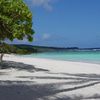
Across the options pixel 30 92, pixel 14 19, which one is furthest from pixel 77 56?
pixel 30 92

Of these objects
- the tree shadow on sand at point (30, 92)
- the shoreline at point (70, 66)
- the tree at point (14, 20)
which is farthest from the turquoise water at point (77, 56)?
the tree shadow on sand at point (30, 92)

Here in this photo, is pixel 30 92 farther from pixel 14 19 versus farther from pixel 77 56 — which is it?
pixel 77 56

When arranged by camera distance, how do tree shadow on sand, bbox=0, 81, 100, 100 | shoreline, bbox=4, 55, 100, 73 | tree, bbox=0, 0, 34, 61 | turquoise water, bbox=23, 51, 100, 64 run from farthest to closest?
turquoise water, bbox=23, 51, 100, 64 < shoreline, bbox=4, 55, 100, 73 < tree, bbox=0, 0, 34, 61 < tree shadow on sand, bbox=0, 81, 100, 100

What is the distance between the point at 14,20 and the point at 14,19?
0.06m

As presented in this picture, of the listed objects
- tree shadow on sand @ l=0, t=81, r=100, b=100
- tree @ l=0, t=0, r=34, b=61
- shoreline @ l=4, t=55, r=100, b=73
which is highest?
tree @ l=0, t=0, r=34, b=61

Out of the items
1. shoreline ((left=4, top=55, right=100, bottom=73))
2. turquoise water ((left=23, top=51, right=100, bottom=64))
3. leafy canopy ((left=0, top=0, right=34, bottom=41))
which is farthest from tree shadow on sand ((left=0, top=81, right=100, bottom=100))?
turquoise water ((left=23, top=51, right=100, bottom=64))

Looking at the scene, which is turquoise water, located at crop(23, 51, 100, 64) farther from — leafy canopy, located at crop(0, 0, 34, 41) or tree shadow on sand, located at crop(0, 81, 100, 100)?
tree shadow on sand, located at crop(0, 81, 100, 100)

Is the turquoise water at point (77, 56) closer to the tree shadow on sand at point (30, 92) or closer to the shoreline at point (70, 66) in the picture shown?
the shoreline at point (70, 66)

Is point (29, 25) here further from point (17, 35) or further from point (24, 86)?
point (24, 86)

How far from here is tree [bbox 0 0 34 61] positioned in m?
17.0

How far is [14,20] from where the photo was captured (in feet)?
57.1

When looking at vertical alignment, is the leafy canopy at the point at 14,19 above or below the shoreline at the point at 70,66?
above

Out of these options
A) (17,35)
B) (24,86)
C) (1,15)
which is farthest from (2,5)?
(24,86)

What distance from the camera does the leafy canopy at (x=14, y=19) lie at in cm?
1695
